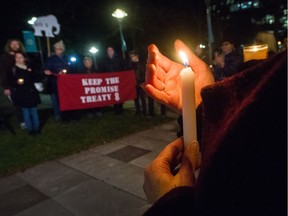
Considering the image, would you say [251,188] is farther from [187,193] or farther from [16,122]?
[16,122]

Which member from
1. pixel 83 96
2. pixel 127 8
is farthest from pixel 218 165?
pixel 127 8

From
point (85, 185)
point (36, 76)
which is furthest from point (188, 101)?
point (36, 76)

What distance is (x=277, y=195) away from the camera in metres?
0.55

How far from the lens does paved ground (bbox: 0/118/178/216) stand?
146 inches

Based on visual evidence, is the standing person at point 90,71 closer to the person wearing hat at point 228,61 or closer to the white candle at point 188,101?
the person wearing hat at point 228,61

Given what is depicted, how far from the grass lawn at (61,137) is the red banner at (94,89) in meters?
0.49

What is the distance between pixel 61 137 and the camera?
673 cm

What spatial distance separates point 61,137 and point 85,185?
103 inches

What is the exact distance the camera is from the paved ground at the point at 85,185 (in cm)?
371

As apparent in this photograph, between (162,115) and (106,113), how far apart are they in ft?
5.85

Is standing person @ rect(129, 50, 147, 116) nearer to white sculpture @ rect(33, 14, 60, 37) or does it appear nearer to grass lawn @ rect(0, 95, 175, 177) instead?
grass lawn @ rect(0, 95, 175, 177)

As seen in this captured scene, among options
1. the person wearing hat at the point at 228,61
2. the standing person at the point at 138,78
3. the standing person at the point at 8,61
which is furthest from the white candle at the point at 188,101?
the standing person at the point at 138,78

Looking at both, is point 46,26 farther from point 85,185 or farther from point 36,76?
point 85,185

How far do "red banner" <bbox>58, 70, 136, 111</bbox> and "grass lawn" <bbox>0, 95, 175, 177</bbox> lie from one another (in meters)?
0.49
